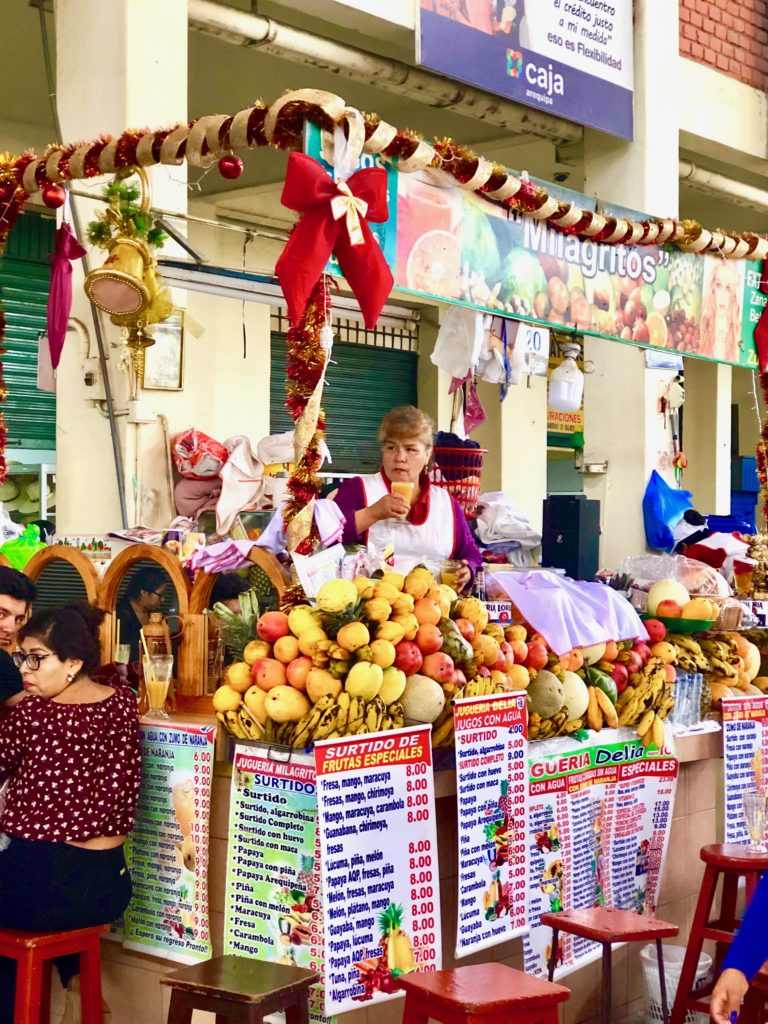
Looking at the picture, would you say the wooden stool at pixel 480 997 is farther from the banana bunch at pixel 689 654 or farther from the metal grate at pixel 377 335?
the metal grate at pixel 377 335

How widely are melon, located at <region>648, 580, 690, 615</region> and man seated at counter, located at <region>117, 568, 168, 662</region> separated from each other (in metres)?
2.34

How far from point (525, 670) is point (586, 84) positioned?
20.5 feet

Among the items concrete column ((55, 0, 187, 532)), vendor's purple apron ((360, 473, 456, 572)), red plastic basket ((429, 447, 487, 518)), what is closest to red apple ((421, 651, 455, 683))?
vendor's purple apron ((360, 473, 456, 572))

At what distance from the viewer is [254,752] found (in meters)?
3.97

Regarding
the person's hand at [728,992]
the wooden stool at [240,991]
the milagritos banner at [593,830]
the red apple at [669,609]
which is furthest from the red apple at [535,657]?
the person's hand at [728,992]

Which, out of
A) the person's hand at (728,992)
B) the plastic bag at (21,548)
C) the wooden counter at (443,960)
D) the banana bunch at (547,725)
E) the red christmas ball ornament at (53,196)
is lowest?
the wooden counter at (443,960)

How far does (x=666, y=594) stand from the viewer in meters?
5.72

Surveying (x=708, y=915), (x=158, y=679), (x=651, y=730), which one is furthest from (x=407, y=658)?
(x=708, y=915)

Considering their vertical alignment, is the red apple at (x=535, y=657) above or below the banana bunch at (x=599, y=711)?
above

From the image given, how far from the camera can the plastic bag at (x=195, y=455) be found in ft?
22.6

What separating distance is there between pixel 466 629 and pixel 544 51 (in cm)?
597

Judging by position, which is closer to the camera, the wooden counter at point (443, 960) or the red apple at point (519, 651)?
the wooden counter at point (443, 960)

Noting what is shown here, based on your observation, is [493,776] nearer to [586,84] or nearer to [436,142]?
[436,142]

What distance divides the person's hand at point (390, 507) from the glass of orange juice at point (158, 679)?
40.0 inches
